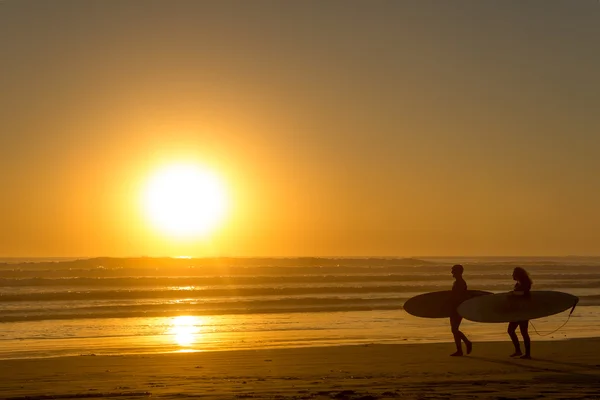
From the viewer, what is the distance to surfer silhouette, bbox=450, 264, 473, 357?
14562 mm

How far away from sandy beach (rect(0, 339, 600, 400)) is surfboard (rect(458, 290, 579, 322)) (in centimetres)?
75

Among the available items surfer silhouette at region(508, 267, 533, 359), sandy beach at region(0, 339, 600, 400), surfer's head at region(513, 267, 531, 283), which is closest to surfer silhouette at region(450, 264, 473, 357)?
sandy beach at region(0, 339, 600, 400)

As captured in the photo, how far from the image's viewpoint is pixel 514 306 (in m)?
14.5

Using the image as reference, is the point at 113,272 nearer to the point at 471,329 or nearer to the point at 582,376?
the point at 471,329

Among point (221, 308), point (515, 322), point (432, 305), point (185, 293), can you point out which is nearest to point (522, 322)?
point (515, 322)

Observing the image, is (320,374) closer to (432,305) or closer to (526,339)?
(526,339)

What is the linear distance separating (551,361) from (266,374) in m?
5.09

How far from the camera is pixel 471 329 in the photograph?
794 inches

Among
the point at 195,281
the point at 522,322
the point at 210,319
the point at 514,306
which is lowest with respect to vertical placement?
the point at 522,322

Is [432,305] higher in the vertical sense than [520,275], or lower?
higher

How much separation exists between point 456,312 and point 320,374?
3.76 metres

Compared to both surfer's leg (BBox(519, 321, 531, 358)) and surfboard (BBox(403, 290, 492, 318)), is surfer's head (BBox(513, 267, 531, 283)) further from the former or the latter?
surfboard (BBox(403, 290, 492, 318))

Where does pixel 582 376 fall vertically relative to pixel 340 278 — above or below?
below

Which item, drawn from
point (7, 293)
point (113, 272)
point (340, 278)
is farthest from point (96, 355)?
point (113, 272)
